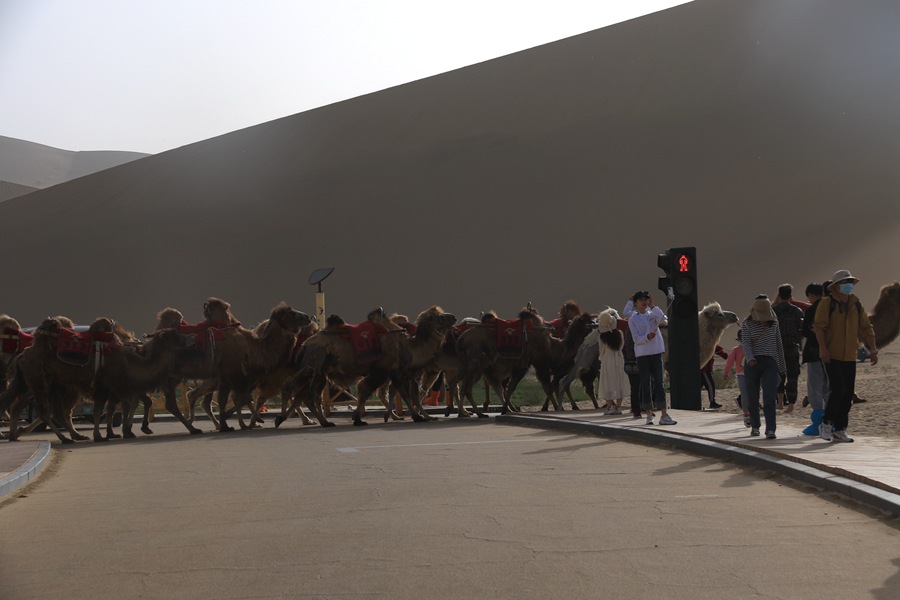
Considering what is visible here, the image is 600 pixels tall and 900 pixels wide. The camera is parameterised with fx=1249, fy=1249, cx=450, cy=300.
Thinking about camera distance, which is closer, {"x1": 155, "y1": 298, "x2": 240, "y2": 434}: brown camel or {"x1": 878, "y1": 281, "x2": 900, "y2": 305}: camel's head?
{"x1": 155, "y1": 298, "x2": 240, "y2": 434}: brown camel

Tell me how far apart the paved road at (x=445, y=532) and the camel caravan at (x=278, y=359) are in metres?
5.41

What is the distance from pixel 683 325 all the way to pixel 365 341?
17.4ft

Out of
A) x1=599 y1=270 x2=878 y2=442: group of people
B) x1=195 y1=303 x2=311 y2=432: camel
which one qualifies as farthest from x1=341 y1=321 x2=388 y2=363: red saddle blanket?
x1=599 y1=270 x2=878 y2=442: group of people

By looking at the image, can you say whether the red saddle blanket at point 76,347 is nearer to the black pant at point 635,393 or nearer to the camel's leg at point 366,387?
the camel's leg at point 366,387

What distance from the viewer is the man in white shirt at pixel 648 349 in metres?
16.9

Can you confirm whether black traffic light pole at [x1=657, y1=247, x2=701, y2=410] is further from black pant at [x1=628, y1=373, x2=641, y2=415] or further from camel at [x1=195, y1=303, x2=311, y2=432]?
camel at [x1=195, y1=303, x2=311, y2=432]

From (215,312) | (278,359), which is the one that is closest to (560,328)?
(278,359)

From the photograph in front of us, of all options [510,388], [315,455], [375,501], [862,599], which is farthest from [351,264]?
[862,599]

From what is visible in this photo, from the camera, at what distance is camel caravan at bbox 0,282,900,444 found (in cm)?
1927

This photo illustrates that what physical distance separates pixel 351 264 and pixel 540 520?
187 ft

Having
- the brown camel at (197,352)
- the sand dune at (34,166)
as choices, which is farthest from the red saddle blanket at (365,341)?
the sand dune at (34,166)

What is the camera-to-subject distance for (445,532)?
8711 mm

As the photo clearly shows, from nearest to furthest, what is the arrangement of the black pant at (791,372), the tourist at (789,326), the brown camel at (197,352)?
1. the tourist at (789,326)
2. the black pant at (791,372)
3. the brown camel at (197,352)

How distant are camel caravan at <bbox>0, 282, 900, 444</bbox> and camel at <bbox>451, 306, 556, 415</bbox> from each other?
2 cm
